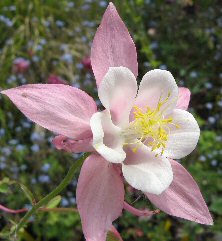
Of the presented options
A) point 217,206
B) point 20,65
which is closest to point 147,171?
point 217,206

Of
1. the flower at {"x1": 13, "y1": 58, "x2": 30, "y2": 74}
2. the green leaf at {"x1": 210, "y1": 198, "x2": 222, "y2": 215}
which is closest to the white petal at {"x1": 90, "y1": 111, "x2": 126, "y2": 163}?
the green leaf at {"x1": 210, "y1": 198, "x2": 222, "y2": 215}

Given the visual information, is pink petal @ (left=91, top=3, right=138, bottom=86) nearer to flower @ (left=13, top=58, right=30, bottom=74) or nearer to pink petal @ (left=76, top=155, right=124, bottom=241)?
pink petal @ (left=76, top=155, right=124, bottom=241)

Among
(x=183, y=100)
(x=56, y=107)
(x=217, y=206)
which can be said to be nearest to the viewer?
(x=56, y=107)

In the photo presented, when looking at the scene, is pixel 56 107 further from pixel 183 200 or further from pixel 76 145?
pixel 183 200

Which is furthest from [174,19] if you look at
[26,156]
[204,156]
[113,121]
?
[113,121]

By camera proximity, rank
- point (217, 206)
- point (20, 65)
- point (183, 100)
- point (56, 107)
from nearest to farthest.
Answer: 1. point (56, 107)
2. point (183, 100)
3. point (217, 206)
4. point (20, 65)

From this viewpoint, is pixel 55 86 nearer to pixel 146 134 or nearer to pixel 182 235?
pixel 146 134

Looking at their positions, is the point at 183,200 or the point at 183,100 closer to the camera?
the point at 183,200
